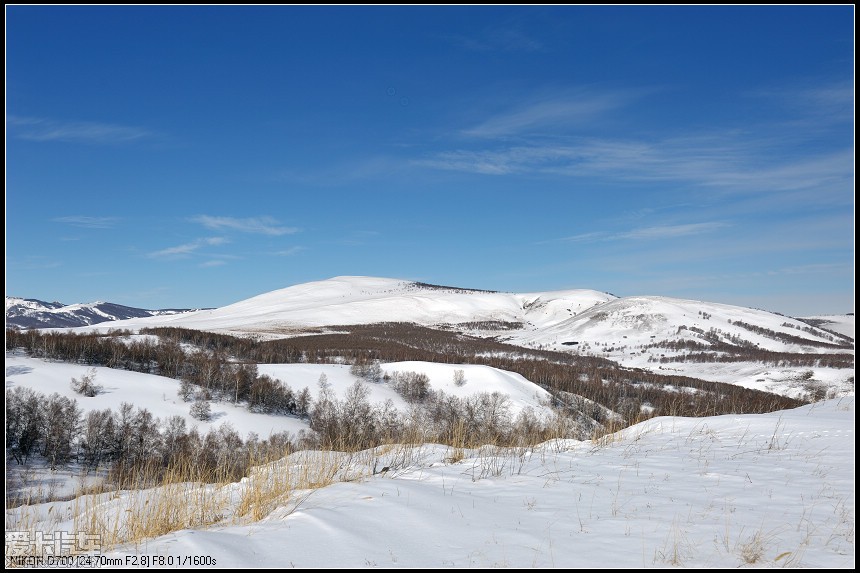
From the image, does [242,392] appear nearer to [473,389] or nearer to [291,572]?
[473,389]

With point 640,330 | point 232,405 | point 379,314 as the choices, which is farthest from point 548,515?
point 379,314

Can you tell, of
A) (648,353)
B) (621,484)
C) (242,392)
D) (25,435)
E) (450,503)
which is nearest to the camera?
(450,503)

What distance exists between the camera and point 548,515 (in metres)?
4.86

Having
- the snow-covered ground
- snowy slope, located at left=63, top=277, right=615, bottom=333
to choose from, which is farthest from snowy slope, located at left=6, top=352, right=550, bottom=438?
snowy slope, located at left=63, top=277, right=615, bottom=333

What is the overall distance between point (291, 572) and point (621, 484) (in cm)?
436

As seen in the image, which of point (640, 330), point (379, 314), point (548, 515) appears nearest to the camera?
point (548, 515)

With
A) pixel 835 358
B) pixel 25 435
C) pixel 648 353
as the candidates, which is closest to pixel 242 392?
pixel 25 435

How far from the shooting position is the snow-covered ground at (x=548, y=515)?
3771mm

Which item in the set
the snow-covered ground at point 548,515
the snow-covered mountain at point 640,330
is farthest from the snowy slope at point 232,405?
the snow-covered mountain at point 640,330

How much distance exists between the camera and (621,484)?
609 centimetres

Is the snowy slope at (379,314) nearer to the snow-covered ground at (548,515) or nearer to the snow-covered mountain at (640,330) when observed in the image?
the snow-covered mountain at (640,330)

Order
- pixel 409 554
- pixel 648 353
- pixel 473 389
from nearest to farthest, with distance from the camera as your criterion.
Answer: pixel 409 554 < pixel 473 389 < pixel 648 353

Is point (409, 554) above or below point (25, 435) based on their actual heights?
above

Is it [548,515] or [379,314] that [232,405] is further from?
[379,314]
